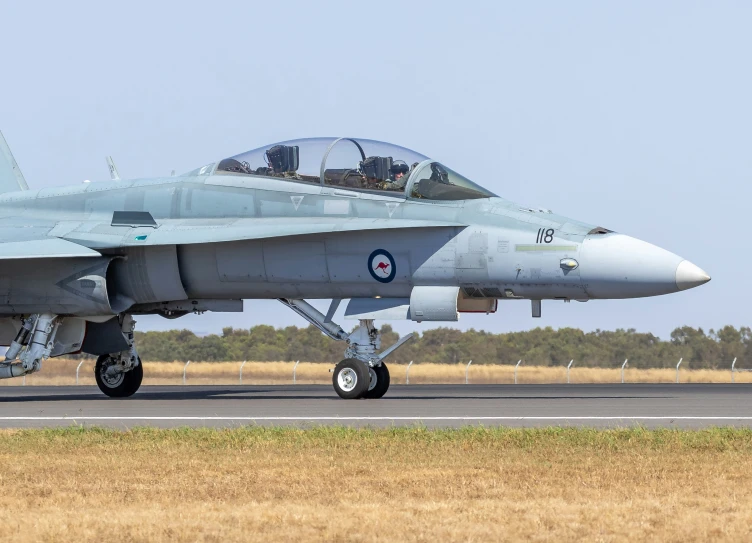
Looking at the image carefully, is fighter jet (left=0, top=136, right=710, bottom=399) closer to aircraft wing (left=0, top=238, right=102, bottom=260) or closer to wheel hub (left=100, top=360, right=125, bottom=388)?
aircraft wing (left=0, top=238, right=102, bottom=260)

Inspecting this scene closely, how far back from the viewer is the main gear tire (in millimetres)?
17819

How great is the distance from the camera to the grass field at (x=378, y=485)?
21.9ft

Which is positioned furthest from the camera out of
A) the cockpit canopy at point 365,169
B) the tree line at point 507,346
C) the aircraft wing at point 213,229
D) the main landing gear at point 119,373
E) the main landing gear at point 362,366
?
the tree line at point 507,346

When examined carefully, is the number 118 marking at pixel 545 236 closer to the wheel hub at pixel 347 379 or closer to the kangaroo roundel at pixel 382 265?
the kangaroo roundel at pixel 382 265

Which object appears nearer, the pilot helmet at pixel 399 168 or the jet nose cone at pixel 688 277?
the jet nose cone at pixel 688 277

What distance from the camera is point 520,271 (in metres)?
16.5

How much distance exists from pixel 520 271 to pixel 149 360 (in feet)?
78.0

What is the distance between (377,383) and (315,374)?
17571mm

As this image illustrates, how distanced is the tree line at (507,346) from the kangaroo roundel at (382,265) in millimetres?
25404

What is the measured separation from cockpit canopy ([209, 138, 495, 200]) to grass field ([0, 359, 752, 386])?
1643 cm

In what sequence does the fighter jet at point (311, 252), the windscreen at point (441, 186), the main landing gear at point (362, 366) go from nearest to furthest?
the fighter jet at point (311, 252) → the windscreen at point (441, 186) → the main landing gear at point (362, 366)

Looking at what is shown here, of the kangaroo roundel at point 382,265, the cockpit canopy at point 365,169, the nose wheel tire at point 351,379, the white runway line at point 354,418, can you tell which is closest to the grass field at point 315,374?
the nose wheel tire at point 351,379

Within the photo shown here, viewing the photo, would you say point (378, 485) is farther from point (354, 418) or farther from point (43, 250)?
point (43, 250)

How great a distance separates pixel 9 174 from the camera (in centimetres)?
2350
